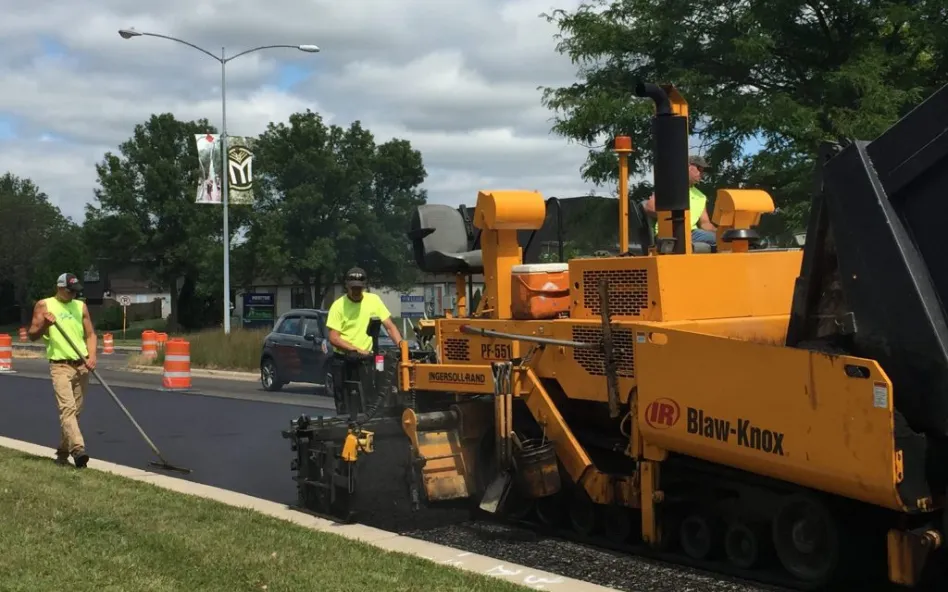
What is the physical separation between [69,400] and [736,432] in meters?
6.62

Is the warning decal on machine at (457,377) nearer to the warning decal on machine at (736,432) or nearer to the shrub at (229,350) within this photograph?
the warning decal on machine at (736,432)

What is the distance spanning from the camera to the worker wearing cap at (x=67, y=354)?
9.69 m

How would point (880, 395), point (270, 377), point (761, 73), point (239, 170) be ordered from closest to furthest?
point (880, 395)
point (761, 73)
point (270, 377)
point (239, 170)

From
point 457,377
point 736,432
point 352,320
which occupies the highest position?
point 352,320

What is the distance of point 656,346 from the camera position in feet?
19.0

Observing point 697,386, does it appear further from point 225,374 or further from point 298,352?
point 225,374

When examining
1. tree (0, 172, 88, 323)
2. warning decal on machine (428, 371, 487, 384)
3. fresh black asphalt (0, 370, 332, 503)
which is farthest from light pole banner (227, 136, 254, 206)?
tree (0, 172, 88, 323)

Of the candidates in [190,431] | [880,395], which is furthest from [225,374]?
[880,395]

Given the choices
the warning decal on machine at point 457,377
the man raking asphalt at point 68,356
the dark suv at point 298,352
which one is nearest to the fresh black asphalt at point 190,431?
the dark suv at point 298,352

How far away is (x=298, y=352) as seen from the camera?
1916cm

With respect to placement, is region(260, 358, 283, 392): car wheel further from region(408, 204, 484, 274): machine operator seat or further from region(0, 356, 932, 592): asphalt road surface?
region(408, 204, 484, 274): machine operator seat

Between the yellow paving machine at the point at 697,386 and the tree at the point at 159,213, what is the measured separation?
195 feet

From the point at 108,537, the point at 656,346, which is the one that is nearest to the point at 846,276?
the point at 656,346

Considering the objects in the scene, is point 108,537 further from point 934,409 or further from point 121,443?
point 121,443
